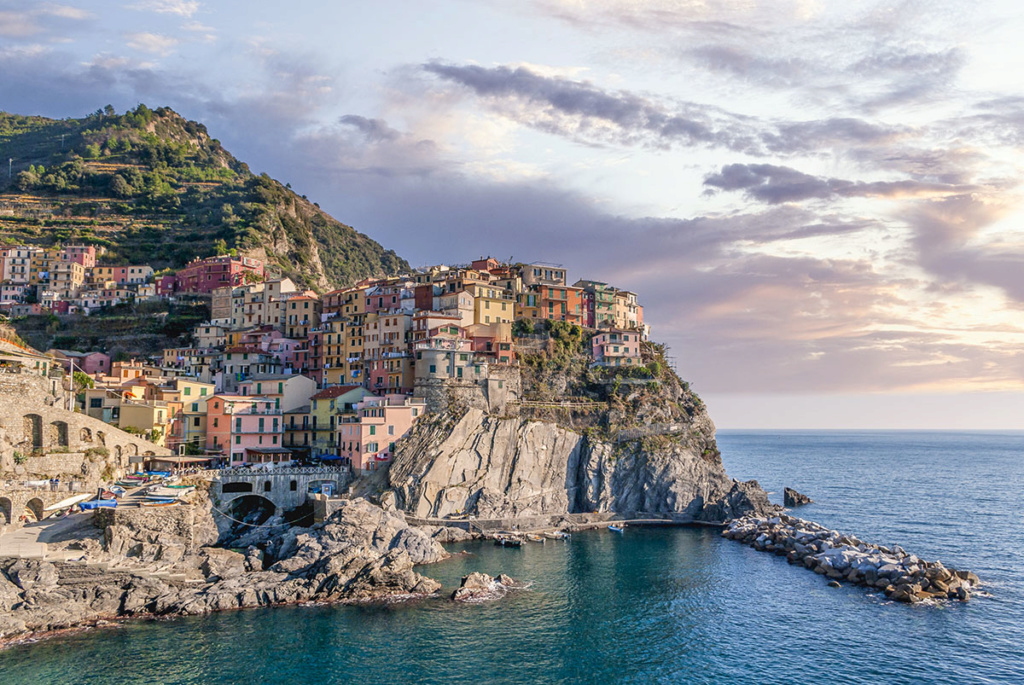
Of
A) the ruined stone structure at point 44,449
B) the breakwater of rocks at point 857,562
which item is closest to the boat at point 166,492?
the ruined stone structure at point 44,449

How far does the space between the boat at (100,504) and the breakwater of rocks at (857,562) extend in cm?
5168

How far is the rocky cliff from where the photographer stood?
66875mm

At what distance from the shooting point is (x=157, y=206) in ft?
448

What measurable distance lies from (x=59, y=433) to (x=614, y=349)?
57046 mm

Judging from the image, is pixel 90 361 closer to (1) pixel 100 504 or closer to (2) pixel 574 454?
(1) pixel 100 504

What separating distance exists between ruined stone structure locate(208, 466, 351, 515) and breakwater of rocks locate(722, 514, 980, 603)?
37.9 metres

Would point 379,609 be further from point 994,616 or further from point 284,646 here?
point 994,616

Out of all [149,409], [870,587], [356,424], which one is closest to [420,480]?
[356,424]

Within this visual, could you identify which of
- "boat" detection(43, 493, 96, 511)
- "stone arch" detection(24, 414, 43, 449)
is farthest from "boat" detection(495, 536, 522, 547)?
"stone arch" detection(24, 414, 43, 449)

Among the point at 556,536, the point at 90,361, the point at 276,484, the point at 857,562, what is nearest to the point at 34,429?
the point at 276,484

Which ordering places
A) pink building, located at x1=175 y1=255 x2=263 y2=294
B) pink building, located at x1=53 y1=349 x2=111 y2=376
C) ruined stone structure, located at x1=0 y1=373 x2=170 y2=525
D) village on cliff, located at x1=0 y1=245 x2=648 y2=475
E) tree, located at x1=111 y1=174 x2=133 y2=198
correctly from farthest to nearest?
tree, located at x1=111 y1=174 x2=133 y2=198
pink building, located at x1=175 y1=255 x2=263 y2=294
pink building, located at x1=53 y1=349 x2=111 y2=376
village on cliff, located at x1=0 y1=245 x2=648 y2=475
ruined stone structure, located at x1=0 y1=373 x2=170 y2=525

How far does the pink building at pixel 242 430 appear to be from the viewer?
219 ft

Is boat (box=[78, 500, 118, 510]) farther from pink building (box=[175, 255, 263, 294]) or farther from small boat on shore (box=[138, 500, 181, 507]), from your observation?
pink building (box=[175, 255, 263, 294])

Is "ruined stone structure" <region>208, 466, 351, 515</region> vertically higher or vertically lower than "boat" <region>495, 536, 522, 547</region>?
higher
